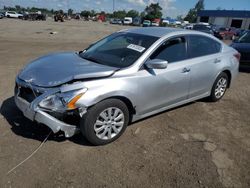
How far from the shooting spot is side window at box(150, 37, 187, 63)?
3.90 metres

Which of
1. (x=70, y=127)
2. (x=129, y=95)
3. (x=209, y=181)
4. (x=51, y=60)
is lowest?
(x=209, y=181)

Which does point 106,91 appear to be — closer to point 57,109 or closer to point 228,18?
point 57,109

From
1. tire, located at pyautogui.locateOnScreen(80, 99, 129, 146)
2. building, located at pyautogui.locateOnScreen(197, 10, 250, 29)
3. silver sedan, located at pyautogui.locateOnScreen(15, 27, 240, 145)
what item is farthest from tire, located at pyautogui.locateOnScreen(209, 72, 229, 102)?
building, located at pyautogui.locateOnScreen(197, 10, 250, 29)

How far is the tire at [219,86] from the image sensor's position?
5105mm

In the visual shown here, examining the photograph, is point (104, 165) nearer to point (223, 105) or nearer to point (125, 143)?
point (125, 143)

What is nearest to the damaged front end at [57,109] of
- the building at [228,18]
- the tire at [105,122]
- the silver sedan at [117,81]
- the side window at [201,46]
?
the silver sedan at [117,81]

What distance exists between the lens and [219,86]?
527 centimetres

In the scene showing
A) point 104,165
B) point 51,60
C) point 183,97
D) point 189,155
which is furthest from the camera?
point 183,97

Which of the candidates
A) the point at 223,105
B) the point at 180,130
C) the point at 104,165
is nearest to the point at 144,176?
the point at 104,165

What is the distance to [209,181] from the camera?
2.90 meters

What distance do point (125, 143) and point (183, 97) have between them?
1511 mm

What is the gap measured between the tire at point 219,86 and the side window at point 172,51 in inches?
50.7

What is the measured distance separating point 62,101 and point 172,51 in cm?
209

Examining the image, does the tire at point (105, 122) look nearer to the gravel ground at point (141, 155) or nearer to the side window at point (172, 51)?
the gravel ground at point (141, 155)
